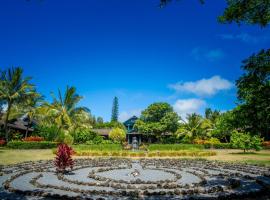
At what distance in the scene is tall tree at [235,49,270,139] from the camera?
1059cm

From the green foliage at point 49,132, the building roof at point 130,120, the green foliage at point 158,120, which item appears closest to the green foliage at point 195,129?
the green foliage at point 158,120

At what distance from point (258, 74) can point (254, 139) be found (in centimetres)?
2904

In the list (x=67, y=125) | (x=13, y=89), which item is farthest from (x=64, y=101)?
(x=13, y=89)

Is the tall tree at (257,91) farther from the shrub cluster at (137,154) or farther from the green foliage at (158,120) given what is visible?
the green foliage at (158,120)

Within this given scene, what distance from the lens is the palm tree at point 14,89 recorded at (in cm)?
4594

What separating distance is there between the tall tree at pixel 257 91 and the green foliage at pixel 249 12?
1.23 m

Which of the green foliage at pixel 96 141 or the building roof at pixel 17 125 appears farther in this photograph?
the building roof at pixel 17 125

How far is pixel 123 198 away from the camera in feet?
37.0

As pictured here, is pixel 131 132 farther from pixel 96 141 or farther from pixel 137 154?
pixel 137 154

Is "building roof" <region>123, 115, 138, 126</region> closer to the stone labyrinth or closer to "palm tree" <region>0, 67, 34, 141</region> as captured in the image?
"palm tree" <region>0, 67, 34, 141</region>

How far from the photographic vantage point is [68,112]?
4903 cm

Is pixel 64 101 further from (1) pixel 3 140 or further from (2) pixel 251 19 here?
(2) pixel 251 19

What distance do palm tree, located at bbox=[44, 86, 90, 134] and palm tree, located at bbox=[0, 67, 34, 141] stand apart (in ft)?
13.9

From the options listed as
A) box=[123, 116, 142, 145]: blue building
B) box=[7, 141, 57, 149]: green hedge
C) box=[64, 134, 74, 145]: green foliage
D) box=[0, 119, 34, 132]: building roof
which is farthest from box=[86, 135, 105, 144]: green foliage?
box=[123, 116, 142, 145]: blue building
